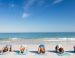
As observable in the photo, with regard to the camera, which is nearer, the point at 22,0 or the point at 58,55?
the point at 58,55

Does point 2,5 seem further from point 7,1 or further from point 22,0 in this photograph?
point 22,0

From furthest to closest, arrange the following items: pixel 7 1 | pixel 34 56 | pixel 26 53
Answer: pixel 7 1 → pixel 26 53 → pixel 34 56

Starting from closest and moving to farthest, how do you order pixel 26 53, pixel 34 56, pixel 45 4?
pixel 34 56, pixel 26 53, pixel 45 4

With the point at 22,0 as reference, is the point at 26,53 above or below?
below

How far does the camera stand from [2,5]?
23.0ft

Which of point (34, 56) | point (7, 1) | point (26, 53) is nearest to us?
point (34, 56)

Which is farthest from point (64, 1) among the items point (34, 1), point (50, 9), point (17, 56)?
point (17, 56)

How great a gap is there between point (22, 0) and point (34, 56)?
337cm

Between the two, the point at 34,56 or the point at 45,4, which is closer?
the point at 34,56

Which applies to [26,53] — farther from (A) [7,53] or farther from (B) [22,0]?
(B) [22,0]

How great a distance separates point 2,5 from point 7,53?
10.1 ft

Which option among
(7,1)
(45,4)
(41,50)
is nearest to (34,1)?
(45,4)

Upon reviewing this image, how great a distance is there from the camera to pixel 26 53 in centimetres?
449

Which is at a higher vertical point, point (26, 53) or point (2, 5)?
point (2, 5)
